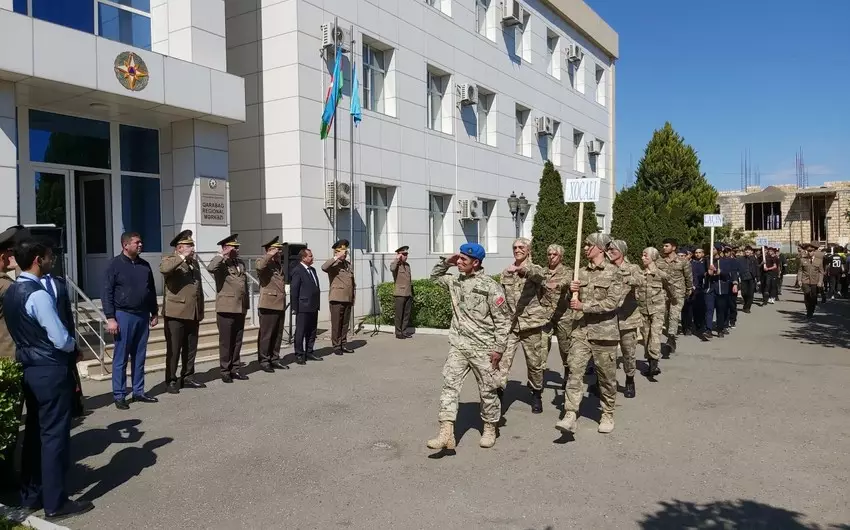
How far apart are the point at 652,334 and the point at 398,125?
9350mm

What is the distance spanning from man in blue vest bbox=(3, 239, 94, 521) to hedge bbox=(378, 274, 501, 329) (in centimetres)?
954

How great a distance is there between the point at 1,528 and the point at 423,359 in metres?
6.94

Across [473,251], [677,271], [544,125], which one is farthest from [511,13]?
[473,251]

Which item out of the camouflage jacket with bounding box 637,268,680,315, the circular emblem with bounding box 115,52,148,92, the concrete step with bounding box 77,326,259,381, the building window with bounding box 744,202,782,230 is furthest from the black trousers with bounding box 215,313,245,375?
the building window with bounding box 744,202,782,230

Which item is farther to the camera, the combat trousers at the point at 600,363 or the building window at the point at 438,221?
the building window at the point at 438,221

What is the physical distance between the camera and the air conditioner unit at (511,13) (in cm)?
2031

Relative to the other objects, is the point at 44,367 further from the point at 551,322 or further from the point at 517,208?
the point at 517,208

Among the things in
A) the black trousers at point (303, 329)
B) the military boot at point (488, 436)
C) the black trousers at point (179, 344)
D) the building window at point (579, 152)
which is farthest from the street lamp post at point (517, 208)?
the military boot at point (488, 436)

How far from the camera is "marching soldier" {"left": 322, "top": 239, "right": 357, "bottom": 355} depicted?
1069 centimetres

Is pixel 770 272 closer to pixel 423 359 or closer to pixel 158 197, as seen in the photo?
pixel 423 359

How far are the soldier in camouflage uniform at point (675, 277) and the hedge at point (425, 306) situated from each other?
15.0ft

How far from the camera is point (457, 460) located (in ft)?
17.7

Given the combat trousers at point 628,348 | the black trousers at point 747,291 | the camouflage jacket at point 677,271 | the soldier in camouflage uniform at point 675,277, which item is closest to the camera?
the combat trousers at point 628,348

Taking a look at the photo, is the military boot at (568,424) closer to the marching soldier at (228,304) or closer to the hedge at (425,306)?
the marching soldier at (228,304)
